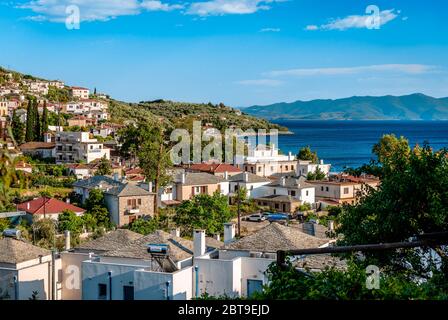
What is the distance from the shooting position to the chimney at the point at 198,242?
2023 cm

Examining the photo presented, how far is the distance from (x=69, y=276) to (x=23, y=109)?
8612cm

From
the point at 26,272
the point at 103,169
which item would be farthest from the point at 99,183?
the point at 26,272

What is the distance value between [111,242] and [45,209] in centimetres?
1582

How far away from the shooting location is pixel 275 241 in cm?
2102

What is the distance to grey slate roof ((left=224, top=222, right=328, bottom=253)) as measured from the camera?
20.7 meters

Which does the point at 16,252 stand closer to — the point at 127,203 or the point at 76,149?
A: the point at 127,203

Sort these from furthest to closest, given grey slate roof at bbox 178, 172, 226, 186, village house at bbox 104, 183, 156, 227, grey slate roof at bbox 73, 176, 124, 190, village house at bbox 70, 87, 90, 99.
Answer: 1. village house at bbox 70, 87, 90, 99
2. grey slate roof at bbox 178, 172, 226, 186
3. grey slate roof at bbox 73, 176, 124, 190
4. village house at bbox 104, 183, 156, 227

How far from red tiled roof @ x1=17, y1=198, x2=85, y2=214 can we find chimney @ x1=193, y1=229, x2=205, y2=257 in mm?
19586

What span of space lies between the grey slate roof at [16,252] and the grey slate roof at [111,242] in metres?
1.61

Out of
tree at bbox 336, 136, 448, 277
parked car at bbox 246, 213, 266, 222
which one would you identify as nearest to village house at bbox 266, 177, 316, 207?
parked car at bbox 246, 213, 266, 222

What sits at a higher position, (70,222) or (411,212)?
(411,212)

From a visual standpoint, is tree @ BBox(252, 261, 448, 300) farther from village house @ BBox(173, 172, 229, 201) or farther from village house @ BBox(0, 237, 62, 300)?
village house @ BBox(173, 172, 229, 201)

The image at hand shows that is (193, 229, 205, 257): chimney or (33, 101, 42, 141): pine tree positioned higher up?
(33, 101, 42, 141): pine tree
